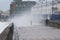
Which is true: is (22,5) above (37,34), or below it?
above

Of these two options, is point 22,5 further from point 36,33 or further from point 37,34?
point 37,34

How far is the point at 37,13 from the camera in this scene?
27.2 m

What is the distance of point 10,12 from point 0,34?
26.3 metres

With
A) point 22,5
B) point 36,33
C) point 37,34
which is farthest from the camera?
point 22,5

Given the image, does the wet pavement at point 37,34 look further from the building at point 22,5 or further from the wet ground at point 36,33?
the building at point 22,5

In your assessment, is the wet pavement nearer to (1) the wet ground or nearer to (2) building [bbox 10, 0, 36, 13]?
(1) the wet ground

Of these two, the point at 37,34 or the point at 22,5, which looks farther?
the point at 22,5

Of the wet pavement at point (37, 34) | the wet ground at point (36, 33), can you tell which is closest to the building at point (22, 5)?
the wet ground at point (36, 33)

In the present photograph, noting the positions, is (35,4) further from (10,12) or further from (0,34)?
(0,34)

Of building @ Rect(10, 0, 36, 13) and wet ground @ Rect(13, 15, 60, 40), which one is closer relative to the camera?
wet ground @ Rect(13, 15, 60, 40)

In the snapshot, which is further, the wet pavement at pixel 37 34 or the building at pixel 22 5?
the building at pixel 22 5

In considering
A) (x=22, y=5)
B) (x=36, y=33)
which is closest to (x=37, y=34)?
(x=36, y=33)

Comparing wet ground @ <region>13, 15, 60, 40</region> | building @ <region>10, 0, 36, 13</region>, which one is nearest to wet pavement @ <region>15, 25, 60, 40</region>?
wet ground @ <region>13, 15, 60, 40</region>

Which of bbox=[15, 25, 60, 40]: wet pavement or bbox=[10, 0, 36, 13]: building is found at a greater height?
bbox=[10, 0, 36, 13]: building
